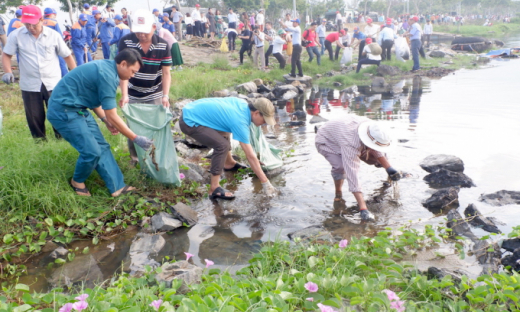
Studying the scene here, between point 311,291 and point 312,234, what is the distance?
1.58 m

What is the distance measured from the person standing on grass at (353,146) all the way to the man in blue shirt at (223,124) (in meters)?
0.75

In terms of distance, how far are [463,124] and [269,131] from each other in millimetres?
4331

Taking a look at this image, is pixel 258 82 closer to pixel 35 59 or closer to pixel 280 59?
pixel 280 59

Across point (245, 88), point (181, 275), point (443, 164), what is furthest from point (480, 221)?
point (245, 88)

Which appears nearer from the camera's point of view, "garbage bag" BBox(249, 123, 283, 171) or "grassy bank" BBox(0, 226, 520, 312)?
"grassy bank" BBox(0, 226, 520, 312)

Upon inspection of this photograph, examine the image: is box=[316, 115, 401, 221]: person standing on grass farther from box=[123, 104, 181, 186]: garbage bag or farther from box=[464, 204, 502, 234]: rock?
box=[123, 104, 181, 186]: garbage bag

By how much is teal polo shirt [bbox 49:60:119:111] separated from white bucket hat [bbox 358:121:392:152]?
2601 mm

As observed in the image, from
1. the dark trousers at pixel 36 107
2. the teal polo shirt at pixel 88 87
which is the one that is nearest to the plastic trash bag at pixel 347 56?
the dark trousers at pixel 36 107

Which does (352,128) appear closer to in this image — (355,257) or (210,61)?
(355,257)

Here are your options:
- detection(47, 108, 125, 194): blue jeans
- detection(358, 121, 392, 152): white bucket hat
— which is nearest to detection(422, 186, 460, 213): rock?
detection(358, 121, 392, 152): white bucket hat

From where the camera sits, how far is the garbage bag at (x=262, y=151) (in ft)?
19.1

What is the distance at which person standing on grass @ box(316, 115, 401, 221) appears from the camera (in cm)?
422

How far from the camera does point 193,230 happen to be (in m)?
4.43

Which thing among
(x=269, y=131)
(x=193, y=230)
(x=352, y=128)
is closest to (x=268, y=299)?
(x=193, y=230)
